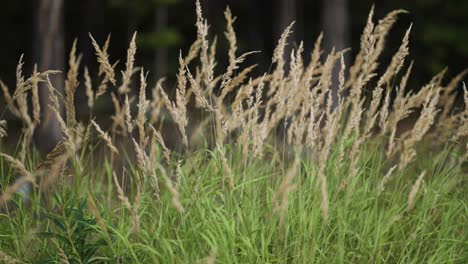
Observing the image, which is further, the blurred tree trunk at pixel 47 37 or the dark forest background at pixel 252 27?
the dark forest background at pixel 252 27

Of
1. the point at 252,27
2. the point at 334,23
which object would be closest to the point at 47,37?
the point at 334,23

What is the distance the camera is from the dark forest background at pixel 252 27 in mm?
20656

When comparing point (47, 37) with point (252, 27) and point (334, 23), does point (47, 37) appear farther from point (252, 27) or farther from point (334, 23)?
point (252, 27)

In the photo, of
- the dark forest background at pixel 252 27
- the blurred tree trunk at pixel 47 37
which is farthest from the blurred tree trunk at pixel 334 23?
the blurred tree trunk at pixel 47 37

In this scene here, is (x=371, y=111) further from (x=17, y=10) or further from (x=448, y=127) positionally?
(x=17, y=10)

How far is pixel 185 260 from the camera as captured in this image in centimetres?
296

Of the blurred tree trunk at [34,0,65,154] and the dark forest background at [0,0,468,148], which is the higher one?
the blurred tree trunk at [34,0,65,154]

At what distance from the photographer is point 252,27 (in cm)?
2700

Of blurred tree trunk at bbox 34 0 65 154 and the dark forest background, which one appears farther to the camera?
the dark forest background

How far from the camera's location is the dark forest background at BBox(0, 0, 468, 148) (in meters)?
20.7

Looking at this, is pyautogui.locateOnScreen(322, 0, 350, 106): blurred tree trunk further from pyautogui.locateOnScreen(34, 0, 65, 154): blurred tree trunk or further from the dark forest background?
pyautogui.locateOnScreen(34, 0, 65, 154): blurred tree trunk

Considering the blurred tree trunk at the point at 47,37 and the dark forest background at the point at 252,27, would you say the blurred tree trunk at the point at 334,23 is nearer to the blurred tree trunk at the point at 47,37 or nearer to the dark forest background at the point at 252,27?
the dark forest background at the point at 252,27

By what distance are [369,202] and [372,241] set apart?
0.61ft

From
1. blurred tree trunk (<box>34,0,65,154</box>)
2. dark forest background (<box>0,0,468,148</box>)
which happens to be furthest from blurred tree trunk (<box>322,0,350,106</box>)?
blurred tree trunk (<box>34,0,65,154</box>)
